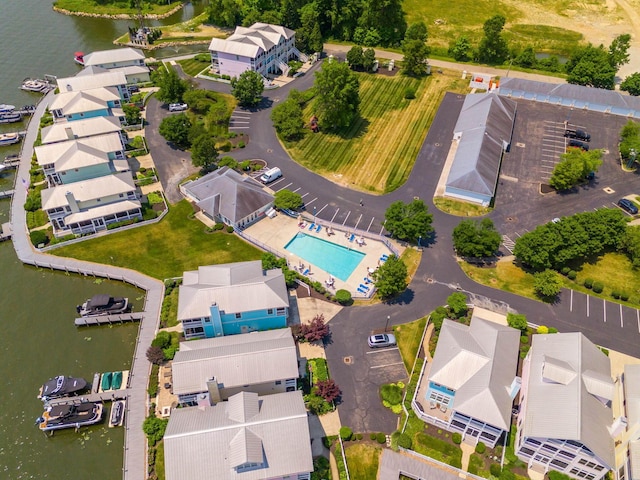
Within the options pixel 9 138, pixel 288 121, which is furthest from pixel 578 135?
pixel 9 138

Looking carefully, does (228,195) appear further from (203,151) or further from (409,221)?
(409,221)

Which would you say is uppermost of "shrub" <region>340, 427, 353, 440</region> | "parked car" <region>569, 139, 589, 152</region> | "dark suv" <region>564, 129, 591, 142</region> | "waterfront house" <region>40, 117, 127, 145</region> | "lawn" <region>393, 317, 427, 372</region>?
"waterfront house" <region>40, 117, 127, 145</region>

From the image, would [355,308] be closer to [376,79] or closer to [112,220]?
[112,220]

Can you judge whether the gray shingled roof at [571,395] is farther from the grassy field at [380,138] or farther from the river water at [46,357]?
the river water at [46,357]

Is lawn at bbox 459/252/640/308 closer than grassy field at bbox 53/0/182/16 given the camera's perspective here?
Yes

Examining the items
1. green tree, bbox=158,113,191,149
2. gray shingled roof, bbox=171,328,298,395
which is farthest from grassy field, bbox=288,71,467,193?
gray shingled roof, bbox=171,328,298,395

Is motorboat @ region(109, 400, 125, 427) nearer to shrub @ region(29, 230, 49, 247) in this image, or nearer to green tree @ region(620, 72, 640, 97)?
shrub @ region(29, 230, 49, 247)
